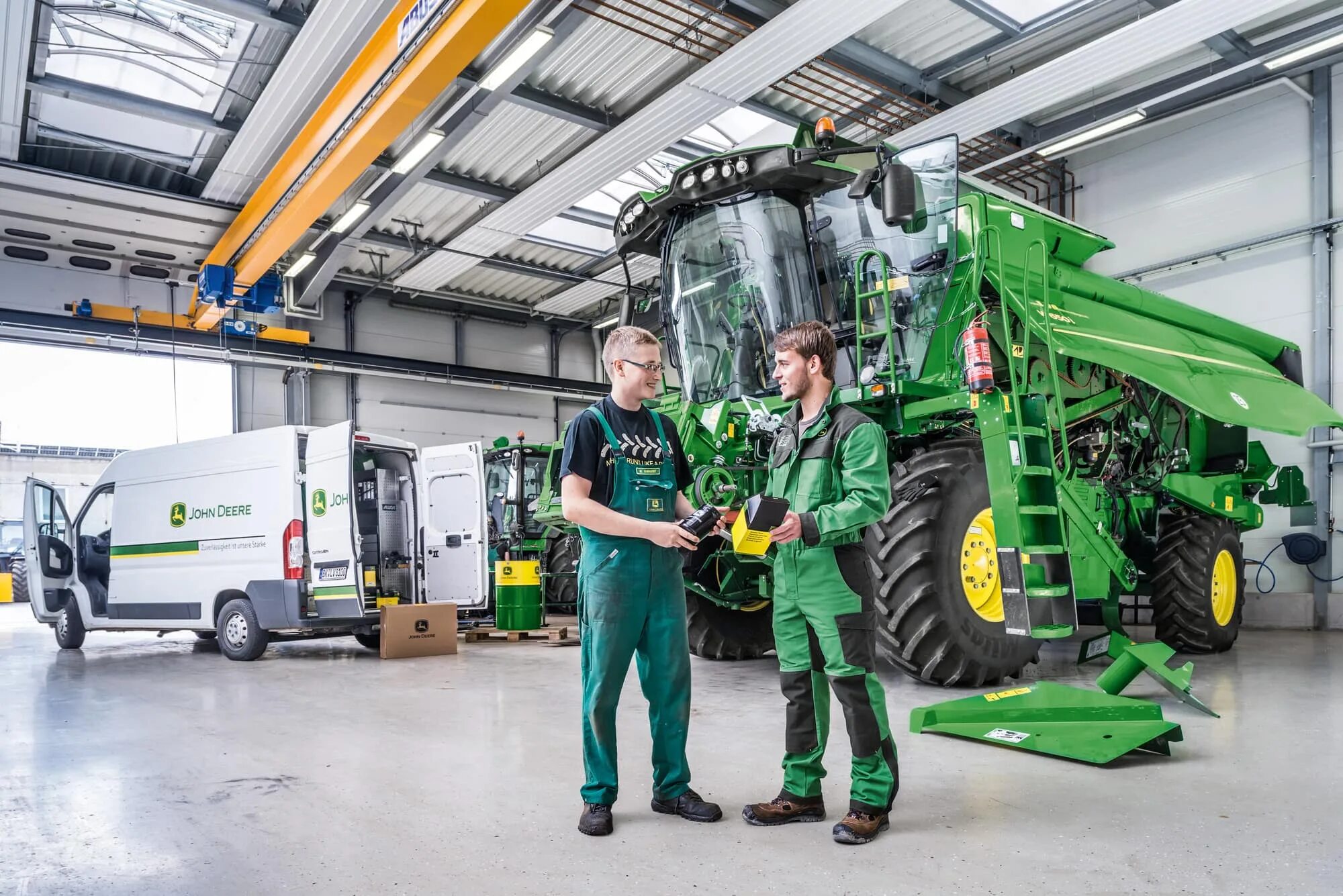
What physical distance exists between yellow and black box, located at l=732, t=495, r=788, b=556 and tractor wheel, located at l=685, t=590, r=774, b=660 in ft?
14.1

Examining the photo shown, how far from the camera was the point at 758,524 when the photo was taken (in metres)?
2.72

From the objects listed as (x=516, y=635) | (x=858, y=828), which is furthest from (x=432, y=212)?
(x=858, y=828)

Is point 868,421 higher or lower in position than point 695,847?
higher

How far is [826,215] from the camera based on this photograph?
19.3 feet

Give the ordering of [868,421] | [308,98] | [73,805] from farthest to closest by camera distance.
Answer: [308,98] < [73,805] < [868,421]

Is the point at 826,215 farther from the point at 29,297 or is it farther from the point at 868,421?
the point at 29,297

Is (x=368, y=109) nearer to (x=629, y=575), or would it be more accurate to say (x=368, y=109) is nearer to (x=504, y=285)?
(x=629, y=575)

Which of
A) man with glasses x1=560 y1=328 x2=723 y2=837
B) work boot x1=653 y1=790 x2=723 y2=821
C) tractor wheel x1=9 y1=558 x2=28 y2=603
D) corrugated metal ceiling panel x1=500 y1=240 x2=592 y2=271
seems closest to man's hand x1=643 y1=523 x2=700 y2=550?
man with glasses x1=560 y1=328 x2=723 y2=837

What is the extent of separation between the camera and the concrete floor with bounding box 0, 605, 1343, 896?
2541mm

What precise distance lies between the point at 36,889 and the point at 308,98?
875 cm

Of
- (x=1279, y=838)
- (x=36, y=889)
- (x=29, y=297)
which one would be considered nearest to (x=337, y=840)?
(x=36, y=889)

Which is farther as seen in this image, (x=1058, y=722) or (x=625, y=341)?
(x=1058, y=722)

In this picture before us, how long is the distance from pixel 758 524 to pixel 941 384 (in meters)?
3.26

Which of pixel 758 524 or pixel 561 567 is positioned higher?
pixel 758 524
